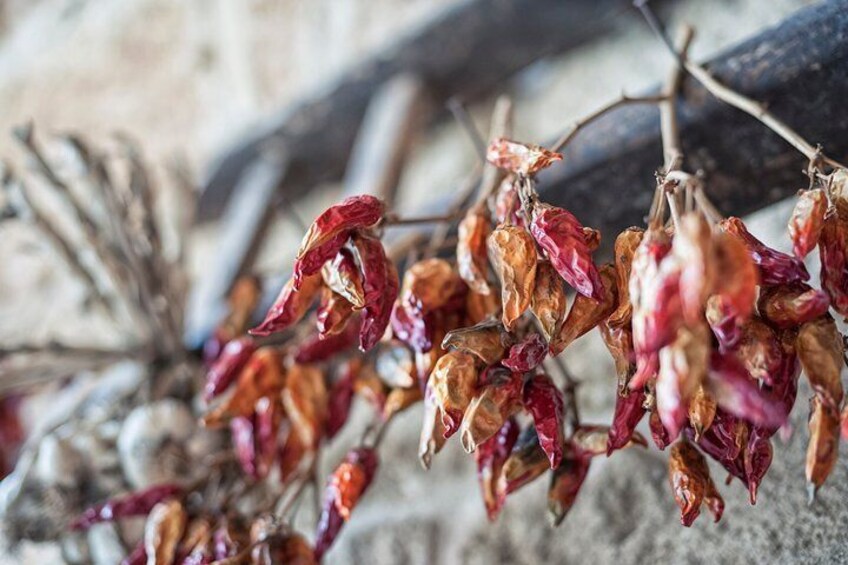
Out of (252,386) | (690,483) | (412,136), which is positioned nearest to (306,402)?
(252,386)

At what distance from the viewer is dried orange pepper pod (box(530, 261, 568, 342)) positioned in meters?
0.57

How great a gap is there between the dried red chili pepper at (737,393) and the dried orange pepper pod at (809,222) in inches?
5.1

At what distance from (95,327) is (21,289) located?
0.39 m

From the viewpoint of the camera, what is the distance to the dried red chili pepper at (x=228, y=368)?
2.79ft

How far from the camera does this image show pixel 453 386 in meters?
0.58

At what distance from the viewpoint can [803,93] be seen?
736mm

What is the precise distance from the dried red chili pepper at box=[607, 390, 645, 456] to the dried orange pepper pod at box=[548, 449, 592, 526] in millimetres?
65

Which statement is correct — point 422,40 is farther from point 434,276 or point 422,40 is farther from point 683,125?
point 434,276

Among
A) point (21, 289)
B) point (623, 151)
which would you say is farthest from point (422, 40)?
point (21, 289)

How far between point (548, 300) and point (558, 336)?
3 centimetres

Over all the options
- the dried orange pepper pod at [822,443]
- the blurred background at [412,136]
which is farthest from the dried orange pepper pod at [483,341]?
the blurred background at [412,136]

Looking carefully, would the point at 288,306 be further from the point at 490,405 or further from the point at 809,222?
the point at 809,222

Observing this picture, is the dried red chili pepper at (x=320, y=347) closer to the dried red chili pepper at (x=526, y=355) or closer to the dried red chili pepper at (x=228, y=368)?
the dried red chili pepper at (x=228, y=368)

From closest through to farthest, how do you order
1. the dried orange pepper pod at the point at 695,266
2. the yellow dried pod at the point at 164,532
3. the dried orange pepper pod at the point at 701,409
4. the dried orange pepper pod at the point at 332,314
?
1. the dried orange pepper pod at the point at 695,266
2. the dried orange pepper pod at the point at 701,409
3. the dried orange pepper pod at the point at 332,314
4. the yellow dried pod at the point at 164,532
